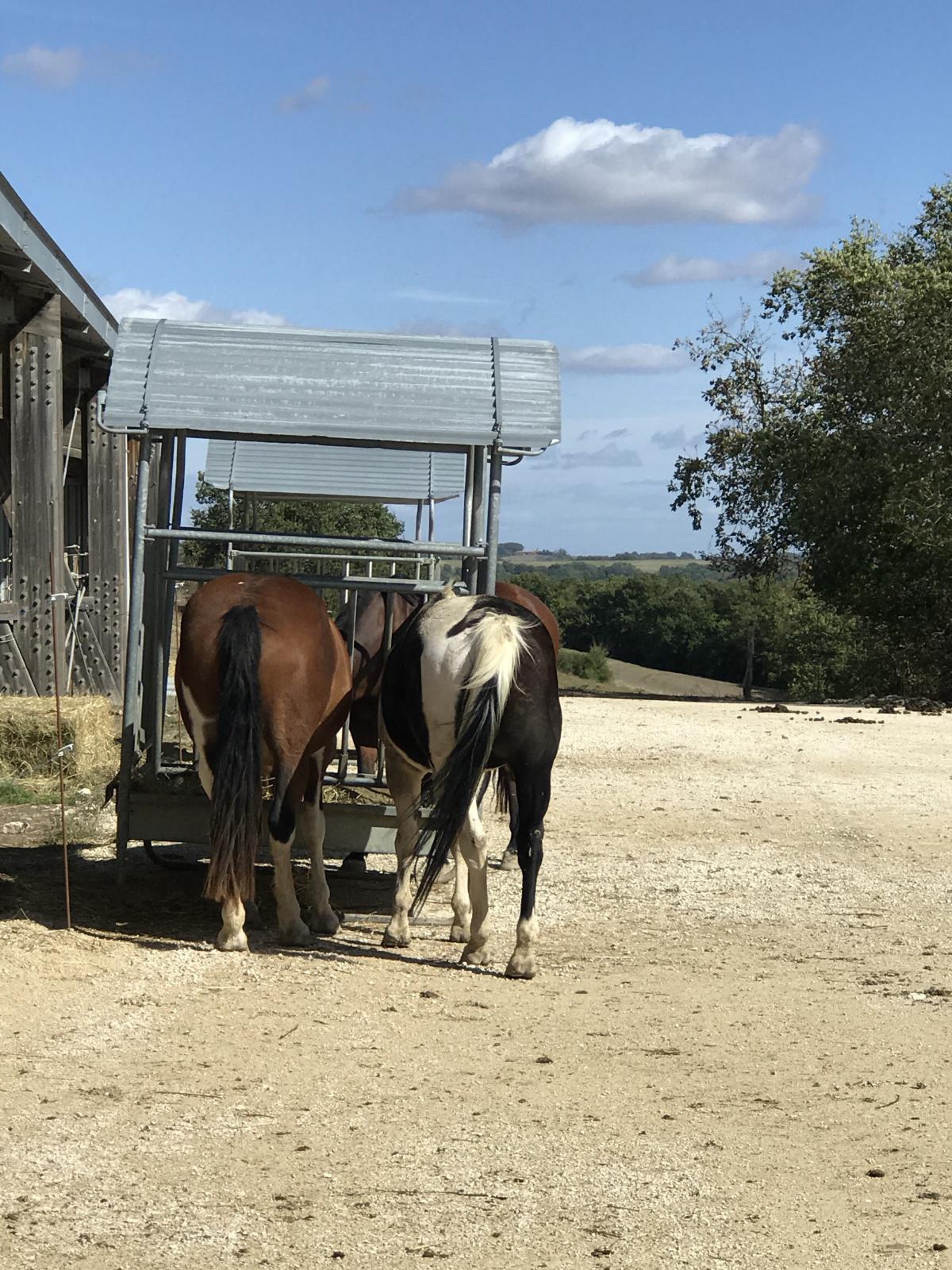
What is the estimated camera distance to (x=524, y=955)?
6.57 meters

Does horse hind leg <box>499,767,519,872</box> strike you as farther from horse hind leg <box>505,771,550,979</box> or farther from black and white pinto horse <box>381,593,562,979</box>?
horse hind leg <box>505,771,550,979</box>

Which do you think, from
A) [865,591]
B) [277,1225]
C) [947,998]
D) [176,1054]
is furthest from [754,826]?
[865,591]

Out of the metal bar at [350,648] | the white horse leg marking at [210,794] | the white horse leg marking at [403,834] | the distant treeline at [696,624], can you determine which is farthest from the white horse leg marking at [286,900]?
the distant treeline at [696,624]

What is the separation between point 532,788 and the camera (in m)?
6.72

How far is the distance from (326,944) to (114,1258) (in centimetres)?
358

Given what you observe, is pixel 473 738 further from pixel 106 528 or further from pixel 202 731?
pixel 106 528

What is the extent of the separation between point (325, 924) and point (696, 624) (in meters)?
65.4

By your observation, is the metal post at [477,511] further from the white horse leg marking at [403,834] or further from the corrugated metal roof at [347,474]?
the corrugated metal roof at [347,474]

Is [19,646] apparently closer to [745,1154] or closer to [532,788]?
[532,788]

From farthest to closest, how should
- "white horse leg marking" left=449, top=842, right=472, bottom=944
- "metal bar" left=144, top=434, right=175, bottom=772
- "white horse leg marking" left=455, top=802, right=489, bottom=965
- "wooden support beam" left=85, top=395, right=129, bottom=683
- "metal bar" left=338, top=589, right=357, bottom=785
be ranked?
"wooden support beam" left=85, top=395, right=129, bottom=683, "metal bar" left=144, top=434, right=175, bottom=772, "metal bar" left=338, top=589, right=357, bottom=785, "white horse leg marking" left=449, top=842, right=472, bottom=944, "white horse leg marking" left=455, top=802, right=489, bottom=965

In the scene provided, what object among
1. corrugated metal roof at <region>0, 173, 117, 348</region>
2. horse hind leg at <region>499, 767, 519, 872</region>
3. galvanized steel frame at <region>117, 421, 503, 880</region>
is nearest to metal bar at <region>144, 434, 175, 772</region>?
galvanized steel frame at <region>117, 421, 503, 880</region>

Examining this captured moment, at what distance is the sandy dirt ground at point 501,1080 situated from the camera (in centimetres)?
378

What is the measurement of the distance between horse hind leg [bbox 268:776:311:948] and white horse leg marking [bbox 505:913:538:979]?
1.03 metres

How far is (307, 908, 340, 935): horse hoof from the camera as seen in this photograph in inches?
289
